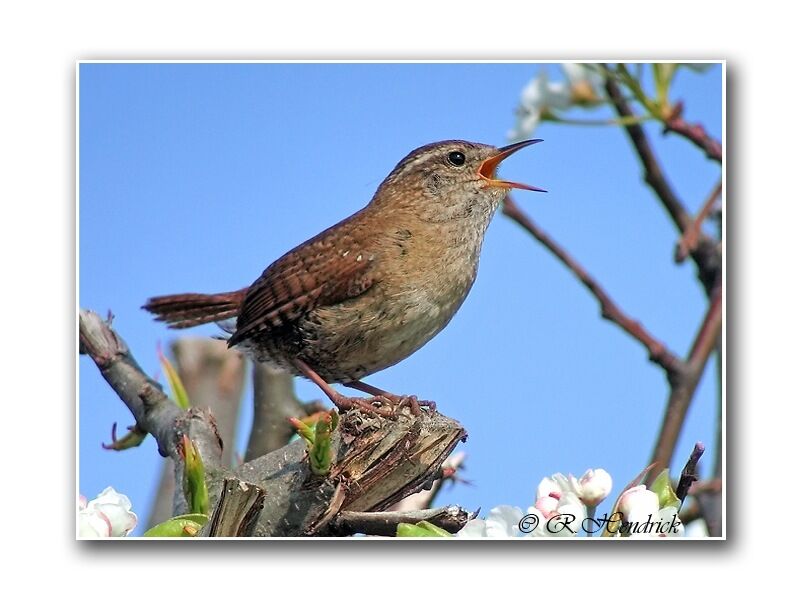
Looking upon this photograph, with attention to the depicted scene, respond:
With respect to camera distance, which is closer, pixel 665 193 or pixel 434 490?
pixel 665 193

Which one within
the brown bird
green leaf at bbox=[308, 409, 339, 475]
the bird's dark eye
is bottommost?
green leaf at bbox=[308, 409, 339, 475]

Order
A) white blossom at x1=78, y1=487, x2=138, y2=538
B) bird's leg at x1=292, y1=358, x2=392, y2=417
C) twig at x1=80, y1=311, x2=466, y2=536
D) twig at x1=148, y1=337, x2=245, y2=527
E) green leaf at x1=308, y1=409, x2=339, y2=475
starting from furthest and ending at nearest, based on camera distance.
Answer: twig at x1=148, y1=337, x2=245, y2=527, white blossom at x1=78, y1=487, x2=138, y2=538, bird's leg at x1=292, y1=358, x2=392, y2=417, twig at x1=80, y1=311, x2=466, y2=536, green leaf at x1=308, y1=409, x2=339, y2=475

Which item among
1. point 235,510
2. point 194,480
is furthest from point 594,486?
point 194,480

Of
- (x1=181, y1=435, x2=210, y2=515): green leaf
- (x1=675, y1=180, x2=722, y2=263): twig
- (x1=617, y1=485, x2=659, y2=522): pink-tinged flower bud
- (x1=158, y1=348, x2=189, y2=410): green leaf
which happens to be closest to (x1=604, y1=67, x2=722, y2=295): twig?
(x1=675, y1=180, x2=722, y2=263): twig

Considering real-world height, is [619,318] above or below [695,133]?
below

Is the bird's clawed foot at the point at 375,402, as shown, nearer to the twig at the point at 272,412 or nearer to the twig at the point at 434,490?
the twig at the point at 434,490

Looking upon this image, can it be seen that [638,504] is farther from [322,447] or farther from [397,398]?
[322,447]

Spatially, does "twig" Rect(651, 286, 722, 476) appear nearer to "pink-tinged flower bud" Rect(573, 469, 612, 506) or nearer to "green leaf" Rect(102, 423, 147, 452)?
"pink-tinged flower bud" Rect(573, 469, 612, 506)
